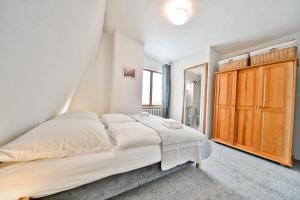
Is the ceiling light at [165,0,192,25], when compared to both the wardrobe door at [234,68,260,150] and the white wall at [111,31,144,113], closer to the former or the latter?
the white wall at [111,31,144,113]

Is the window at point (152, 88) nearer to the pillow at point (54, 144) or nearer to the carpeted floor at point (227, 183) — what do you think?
the carpeted floor at point (227, 183)

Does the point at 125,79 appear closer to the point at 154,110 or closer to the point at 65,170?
the point at 154,110

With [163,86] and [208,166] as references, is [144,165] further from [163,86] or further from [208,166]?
[163,86]

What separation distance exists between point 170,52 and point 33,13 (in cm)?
361

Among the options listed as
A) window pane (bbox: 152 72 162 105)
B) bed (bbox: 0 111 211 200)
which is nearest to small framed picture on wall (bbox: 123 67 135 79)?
window pane (bbox: 152 72 162 105)

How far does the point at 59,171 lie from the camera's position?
0.93 m

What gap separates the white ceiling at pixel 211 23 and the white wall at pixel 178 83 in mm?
481

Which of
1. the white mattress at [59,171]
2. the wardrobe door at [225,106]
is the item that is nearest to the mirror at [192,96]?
the wardrobe door at [225,106]

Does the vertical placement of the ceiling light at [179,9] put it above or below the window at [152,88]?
above

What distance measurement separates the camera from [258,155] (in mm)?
2217

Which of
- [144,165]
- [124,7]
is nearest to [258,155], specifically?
[144,165]

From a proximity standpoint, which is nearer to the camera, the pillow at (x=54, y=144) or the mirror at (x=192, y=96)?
the pillow at (x=54, y=144)

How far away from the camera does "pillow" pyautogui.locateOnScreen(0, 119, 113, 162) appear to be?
2.77 ft

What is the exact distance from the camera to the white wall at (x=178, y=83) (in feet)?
12.6
